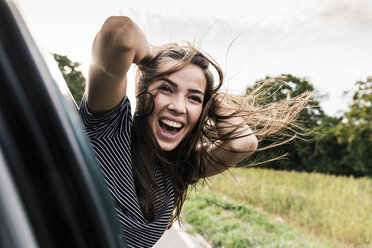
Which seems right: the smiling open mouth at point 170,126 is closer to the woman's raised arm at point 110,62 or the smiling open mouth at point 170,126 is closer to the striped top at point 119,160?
the striped top at point 119,160

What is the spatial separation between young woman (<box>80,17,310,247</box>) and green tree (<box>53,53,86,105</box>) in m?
0.12

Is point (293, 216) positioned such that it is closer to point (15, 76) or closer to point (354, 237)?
point (354, 237)

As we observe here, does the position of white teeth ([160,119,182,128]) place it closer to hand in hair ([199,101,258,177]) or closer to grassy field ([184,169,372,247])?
hand in hair ([199,101,258,177])

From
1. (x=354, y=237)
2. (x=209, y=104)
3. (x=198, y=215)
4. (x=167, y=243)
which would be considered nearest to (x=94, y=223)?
(x=209, y=104)

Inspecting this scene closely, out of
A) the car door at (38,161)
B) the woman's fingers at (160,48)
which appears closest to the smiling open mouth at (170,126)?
the woman's fingers at (160,48)

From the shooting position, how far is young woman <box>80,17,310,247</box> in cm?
134

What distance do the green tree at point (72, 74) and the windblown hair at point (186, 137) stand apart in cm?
36

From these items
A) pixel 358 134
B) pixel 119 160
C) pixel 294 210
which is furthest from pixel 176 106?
pixel 358 134

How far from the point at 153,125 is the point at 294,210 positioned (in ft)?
22.5

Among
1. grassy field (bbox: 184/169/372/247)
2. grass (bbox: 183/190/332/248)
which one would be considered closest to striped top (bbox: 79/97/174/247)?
grassy field (bbox: 184/169/372/247)

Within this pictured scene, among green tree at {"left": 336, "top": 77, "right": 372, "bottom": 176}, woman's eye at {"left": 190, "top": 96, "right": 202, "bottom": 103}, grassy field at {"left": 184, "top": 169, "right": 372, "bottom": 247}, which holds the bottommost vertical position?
green tree at {"left": 336, "top": 77, "right": 372, "bottom": 176}

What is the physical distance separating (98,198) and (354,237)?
20.8 feet

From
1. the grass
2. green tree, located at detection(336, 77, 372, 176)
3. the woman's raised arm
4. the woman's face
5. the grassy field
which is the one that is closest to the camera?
the woman's raised arm

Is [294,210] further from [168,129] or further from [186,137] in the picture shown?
[168,129]
